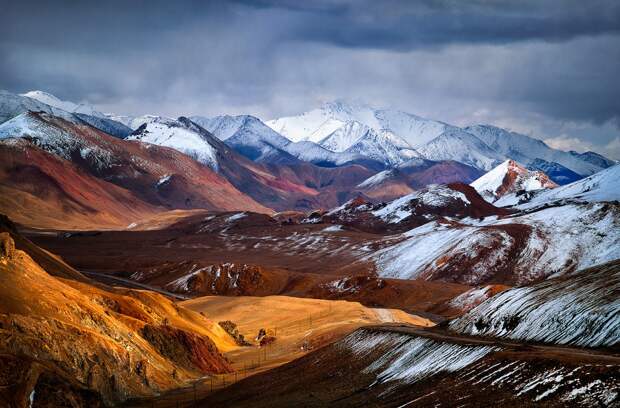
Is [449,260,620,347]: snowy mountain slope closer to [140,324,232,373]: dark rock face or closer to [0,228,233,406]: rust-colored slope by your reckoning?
[0,228,233,406]: rust-colored slope

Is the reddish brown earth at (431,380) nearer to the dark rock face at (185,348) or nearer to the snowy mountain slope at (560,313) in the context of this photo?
the snowy mountain slope at (560,313)

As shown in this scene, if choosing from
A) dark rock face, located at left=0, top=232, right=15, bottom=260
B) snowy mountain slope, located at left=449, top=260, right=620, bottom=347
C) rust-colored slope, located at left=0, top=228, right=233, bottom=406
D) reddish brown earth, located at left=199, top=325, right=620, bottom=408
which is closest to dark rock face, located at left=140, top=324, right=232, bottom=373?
rust-colored slope, located at left=0, top=228, right=233, bottom=406

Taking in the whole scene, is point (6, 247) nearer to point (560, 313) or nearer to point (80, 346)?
point (80, 346)

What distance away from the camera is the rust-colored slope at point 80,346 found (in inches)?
2100

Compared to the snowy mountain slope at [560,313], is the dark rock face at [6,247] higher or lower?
higher

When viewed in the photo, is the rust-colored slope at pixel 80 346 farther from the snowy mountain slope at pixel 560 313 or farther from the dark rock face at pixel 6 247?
the snowy mountain slope at pixel 560 313

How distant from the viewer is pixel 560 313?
191ft

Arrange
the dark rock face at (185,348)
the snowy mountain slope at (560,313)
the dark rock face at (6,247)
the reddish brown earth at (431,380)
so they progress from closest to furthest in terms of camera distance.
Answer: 1. the reddish brown earth at (431,380)
2. the snowy mountain slope at (560,313)
3. the dark rock face at (6,247)
4. the dark rock face at (185,348)

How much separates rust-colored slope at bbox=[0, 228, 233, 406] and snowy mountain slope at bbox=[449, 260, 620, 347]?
31.4 metres

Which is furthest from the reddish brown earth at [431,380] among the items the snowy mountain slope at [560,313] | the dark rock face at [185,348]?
the dark rock face at [185,348]

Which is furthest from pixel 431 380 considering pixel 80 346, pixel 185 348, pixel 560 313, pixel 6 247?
pixel 185 348

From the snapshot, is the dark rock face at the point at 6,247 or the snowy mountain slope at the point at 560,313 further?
the dark rock face at the point at 6,247

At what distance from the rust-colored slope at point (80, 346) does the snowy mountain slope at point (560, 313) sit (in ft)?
103

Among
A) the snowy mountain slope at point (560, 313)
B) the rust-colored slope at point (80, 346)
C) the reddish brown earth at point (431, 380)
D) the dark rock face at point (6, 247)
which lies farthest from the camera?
the dark rock face at point (6, 247)
